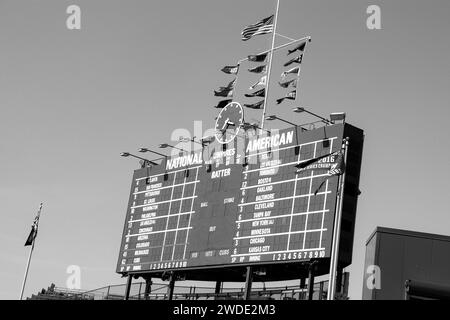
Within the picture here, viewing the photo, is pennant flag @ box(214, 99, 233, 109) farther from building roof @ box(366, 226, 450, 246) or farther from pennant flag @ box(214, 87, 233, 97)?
building roof @ box(366, 226, 450, 246)

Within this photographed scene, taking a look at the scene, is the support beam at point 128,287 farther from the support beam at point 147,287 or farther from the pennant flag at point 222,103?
the pennant flag at point 222,103

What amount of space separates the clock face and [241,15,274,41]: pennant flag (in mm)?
4686

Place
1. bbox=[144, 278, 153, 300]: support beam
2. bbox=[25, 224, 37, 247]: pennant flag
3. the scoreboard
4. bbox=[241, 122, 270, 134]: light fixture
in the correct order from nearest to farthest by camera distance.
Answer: the scoreboard
bbox=[241, 122, 270, 134]: light fixture
bbox=[144, 278, 153, 300]: support beam
bbox=[25, 224, 37, 247]: pennant flag

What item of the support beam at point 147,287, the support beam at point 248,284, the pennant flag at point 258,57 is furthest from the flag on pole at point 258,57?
the support beam at point 147,287

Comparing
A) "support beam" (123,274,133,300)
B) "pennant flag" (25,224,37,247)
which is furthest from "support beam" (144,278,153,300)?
"pennant flag" (25,224,37,247)

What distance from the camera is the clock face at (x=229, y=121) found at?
3334 cm

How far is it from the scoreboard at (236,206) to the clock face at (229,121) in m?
0.41

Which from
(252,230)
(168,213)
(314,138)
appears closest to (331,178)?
(314,138)

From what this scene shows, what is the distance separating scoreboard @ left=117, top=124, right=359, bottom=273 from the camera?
94.0 ft

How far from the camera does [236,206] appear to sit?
104ft

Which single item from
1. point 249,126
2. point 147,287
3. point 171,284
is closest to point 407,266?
point 249,126

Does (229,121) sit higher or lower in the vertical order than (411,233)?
higher

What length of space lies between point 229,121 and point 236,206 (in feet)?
14.0

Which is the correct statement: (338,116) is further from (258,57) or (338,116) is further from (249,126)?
(258,57)
